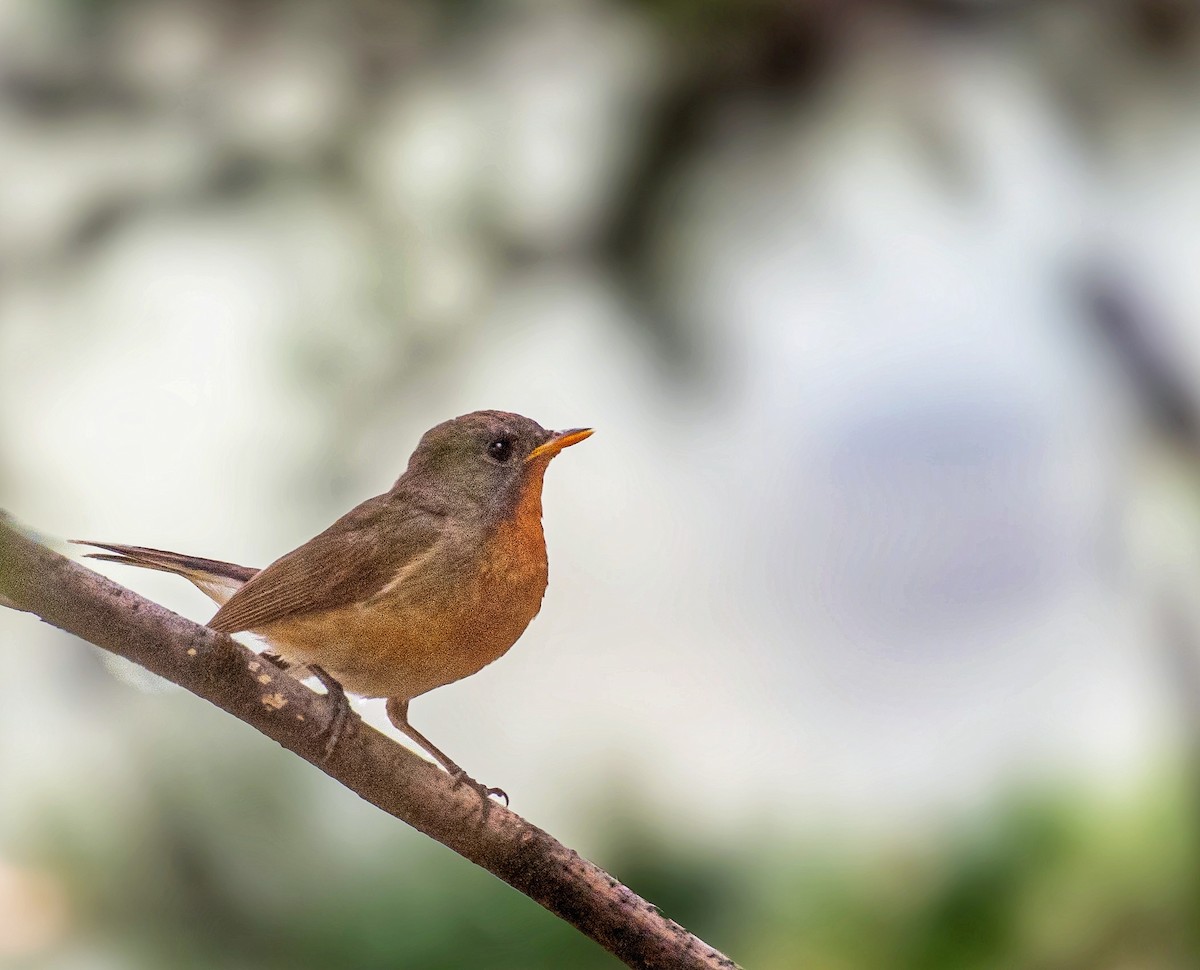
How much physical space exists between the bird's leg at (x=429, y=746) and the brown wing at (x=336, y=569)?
0.12 m

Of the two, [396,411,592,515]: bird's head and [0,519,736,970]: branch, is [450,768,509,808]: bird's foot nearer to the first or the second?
[0,519,736,970]: branch

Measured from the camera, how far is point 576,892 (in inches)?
45.6

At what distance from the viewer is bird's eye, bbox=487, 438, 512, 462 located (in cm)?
141

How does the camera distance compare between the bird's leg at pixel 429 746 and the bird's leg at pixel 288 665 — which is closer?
the bird's leg at pixel 429 746

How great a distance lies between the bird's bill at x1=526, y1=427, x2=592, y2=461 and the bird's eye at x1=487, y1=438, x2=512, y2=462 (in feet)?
0.14

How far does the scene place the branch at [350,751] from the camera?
1.03m

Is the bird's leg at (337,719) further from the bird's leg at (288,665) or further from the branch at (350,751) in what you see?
the bird's leg at (288,665)

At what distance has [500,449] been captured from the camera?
4.63 feet

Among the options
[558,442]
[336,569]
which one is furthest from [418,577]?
[558,442]

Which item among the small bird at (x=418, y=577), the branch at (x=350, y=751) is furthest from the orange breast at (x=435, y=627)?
the branch at (x=350, y=751)

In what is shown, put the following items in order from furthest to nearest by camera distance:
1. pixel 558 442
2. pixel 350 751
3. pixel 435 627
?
pixel 558 442
pixel 435 627
pixel 350 751

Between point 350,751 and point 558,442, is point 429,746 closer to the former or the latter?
point 350,751

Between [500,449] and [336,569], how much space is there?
22 centimetres

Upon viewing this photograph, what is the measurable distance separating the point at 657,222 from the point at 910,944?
43.9 inches
